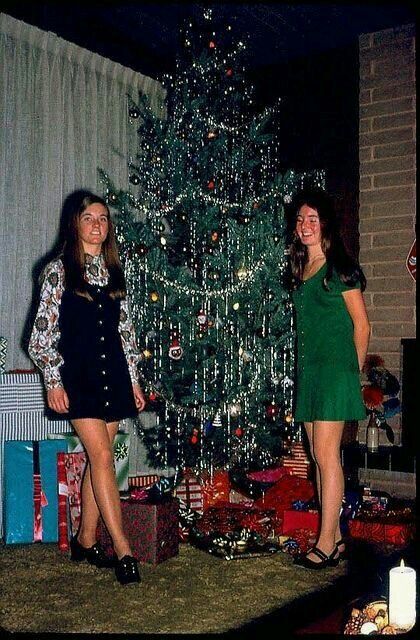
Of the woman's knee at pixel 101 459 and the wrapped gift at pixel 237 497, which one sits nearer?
the woman's knee at pixel 101 459

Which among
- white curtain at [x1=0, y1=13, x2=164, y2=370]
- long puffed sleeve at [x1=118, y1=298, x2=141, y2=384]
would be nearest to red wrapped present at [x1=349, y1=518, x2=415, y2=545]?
long puffed sleeve at [x1=118, y1=298, x2=141, y2=384]

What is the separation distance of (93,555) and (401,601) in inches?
52.8

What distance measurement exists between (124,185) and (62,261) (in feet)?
6.44

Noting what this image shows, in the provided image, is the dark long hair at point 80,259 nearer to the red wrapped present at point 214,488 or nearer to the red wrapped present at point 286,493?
the red wrapped present at point 214,488

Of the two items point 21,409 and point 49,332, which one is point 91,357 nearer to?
point 49,332

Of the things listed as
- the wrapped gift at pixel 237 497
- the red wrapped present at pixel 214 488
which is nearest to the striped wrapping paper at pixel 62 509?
the red wrapped present at pixel 214 488

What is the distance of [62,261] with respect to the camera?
8.91 feet

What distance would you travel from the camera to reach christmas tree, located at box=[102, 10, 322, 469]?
358cm

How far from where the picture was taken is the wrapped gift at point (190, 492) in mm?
3490

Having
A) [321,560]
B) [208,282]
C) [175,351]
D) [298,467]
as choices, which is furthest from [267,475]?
[208,282]

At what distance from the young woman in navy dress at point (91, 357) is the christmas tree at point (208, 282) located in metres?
0.76

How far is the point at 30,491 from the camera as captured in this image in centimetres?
320

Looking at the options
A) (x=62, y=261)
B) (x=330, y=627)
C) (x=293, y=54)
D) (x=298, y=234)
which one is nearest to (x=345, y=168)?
(x=293, y=54)

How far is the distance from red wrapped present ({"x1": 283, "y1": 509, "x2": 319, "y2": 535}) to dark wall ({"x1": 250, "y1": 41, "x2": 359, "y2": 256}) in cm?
191
